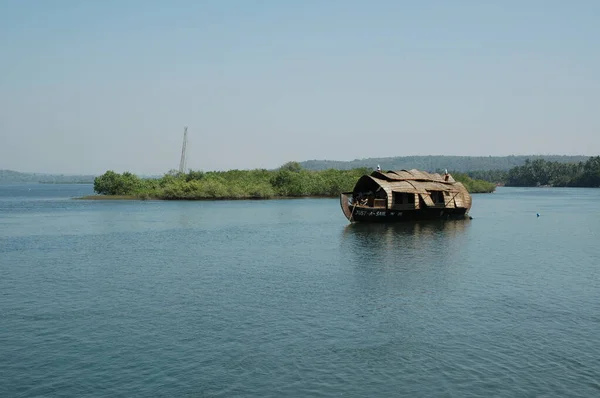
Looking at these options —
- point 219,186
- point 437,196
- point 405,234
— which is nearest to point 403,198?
point 437,196

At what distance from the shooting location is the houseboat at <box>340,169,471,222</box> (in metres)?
74.5

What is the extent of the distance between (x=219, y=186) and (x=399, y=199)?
75283 mm

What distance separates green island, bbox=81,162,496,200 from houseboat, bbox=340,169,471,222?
71434mm

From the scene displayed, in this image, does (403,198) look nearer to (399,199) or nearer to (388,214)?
(399,199)

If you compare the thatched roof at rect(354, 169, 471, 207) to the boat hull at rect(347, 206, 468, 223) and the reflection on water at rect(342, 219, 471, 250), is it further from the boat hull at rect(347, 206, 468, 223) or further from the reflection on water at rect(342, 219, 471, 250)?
the reflection on water at rect(342, 219, 471, 250)

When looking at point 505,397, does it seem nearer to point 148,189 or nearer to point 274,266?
point 274,266

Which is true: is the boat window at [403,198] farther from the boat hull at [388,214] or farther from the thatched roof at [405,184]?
the thatched roof at [405,184]

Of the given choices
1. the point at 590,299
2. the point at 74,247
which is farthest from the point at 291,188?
the point at 590,299

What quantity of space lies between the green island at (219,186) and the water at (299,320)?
291ft

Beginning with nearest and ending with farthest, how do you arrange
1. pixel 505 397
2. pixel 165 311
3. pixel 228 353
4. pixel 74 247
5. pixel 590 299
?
pixel 505 397
pixel 228 353
pixel 165 311
pixel 590 299
pixel 74 247

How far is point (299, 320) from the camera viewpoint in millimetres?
26516

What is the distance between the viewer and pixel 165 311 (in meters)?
28.5

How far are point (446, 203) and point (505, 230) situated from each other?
12278 millimetres

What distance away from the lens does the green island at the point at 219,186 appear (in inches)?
5655
